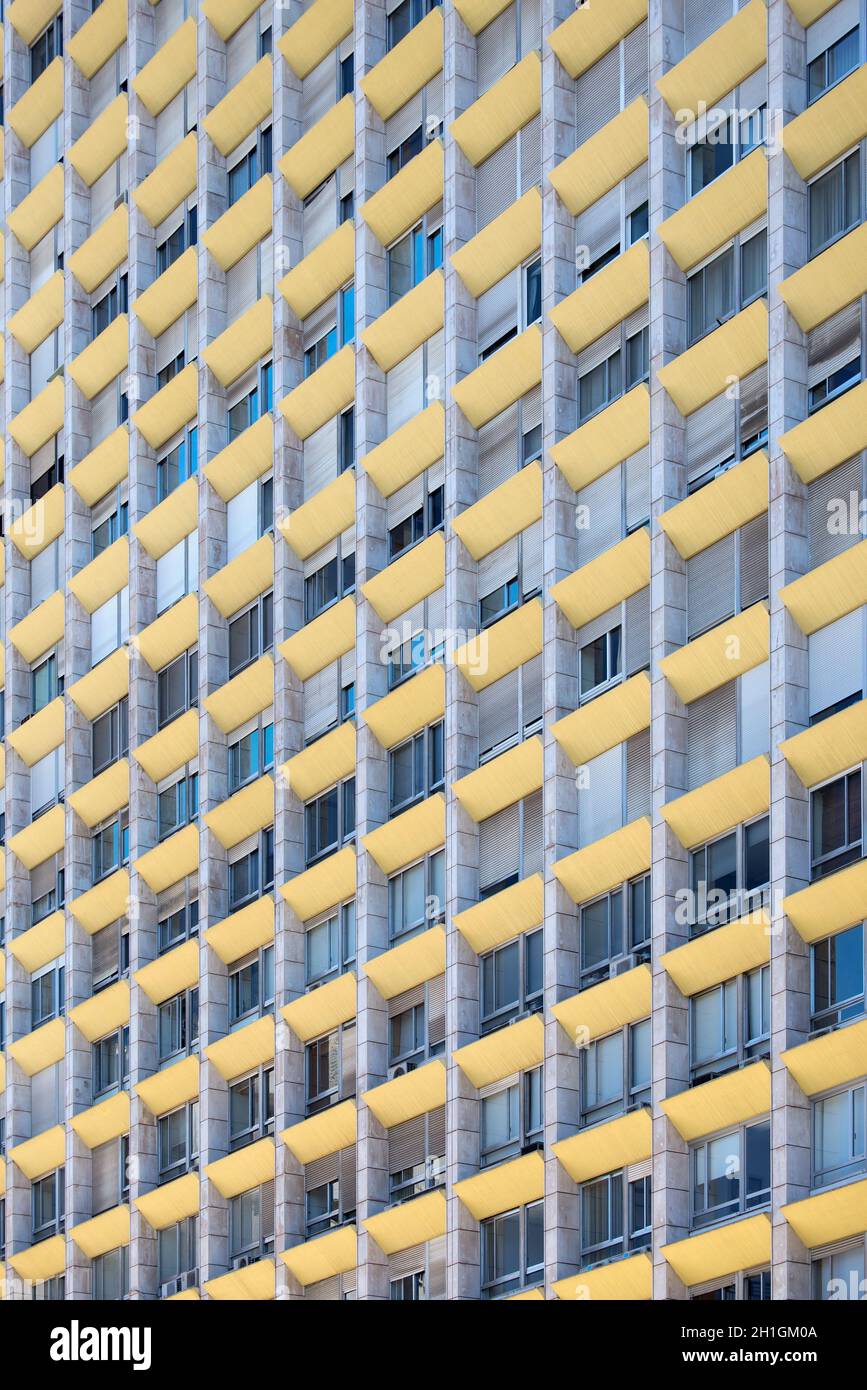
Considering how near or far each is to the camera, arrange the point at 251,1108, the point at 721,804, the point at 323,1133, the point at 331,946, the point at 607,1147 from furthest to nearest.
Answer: the point at 251,1108 < the point at 331,946 < the point at 323,1133 < the point at 607,1147 < the point at 721,804

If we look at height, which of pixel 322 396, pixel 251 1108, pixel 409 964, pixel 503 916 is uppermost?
pixel 322 396

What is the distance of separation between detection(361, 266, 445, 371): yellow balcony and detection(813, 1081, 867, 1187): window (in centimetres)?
2062

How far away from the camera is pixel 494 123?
5634 cm

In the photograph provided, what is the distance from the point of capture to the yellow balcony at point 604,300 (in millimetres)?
51250

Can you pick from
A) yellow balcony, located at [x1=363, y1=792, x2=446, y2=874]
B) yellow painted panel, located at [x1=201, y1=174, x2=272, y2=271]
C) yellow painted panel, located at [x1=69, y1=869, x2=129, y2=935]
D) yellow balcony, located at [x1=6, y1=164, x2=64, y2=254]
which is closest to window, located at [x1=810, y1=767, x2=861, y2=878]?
yellow balcony, located at [x1=363, y1=792, x2=446, y2=874]

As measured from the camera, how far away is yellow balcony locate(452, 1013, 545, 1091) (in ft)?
165

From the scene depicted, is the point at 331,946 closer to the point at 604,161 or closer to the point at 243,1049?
the point at 243,1049

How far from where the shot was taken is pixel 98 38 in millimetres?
72062

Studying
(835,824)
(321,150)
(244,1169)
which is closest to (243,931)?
(244,1169)

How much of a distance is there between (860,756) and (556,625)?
8969mm

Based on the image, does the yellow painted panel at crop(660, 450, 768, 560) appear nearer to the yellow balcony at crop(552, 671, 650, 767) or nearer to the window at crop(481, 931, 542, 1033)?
the yellow balcony at crop(552, 671, 650, 767)

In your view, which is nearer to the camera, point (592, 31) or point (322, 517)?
point (592, 31)

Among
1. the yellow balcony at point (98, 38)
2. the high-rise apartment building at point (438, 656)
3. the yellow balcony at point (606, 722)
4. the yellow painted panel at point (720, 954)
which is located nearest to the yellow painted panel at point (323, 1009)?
the high-rise apartment building at point (438, 656)

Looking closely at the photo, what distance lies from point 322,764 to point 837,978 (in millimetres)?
A: 16938
